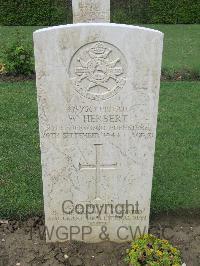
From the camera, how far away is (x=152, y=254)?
367 cm

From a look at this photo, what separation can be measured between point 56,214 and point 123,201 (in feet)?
2.01

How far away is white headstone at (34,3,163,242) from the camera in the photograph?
3.36m

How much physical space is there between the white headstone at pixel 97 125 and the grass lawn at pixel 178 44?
661 centimetres

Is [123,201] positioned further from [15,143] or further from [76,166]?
[15,143]

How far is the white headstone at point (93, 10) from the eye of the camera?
645 cm

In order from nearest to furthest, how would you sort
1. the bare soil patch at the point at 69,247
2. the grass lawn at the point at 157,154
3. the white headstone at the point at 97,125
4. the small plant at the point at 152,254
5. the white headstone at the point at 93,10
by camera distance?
the white headstone at the point at 97,125, the small plant at the point at 152,254, the bare soil patch at the point at 69,247, the grass lawn at the point at 157,154, the white headstone at the point at 93,10

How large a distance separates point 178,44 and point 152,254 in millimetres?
11338

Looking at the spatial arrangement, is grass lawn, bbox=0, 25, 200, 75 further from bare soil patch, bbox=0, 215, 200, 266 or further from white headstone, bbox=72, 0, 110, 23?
bare soil patch, bbox=0, 215, 200, 266

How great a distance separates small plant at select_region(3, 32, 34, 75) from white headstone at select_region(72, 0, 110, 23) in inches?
125

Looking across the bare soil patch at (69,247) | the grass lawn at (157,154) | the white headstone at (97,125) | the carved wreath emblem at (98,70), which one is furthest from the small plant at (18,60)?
the carved wreath emblem at (98,70)

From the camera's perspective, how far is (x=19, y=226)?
4.43 m

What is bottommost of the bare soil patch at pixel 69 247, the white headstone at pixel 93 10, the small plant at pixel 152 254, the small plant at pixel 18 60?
the bare soil patch at pixel 69 247

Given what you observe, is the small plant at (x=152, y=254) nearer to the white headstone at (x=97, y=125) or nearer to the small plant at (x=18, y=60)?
the white headstone at (x=97, y=125)

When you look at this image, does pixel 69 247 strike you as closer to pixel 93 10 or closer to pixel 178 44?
pixel 93 10
